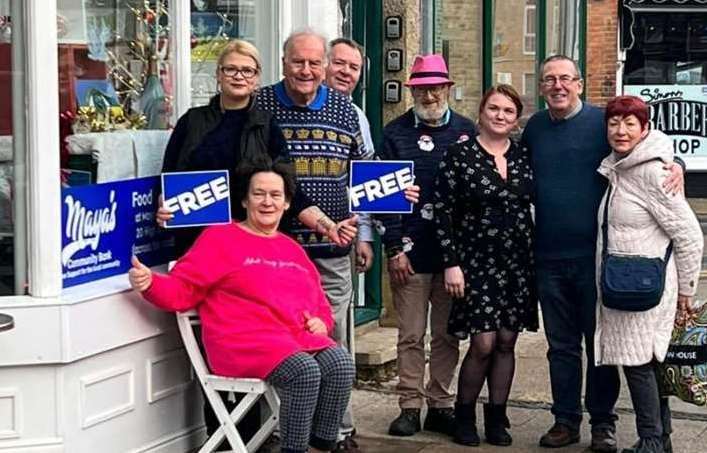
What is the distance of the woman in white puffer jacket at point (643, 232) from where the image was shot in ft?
18.2

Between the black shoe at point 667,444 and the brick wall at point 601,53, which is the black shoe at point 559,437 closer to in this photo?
the black shoe at point 667,444

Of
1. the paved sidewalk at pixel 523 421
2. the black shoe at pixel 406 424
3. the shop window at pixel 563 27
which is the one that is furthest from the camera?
the shop window at pixel 563 27

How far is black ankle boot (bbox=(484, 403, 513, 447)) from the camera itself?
6094 millimetres

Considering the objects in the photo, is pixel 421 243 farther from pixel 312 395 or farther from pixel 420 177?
pixel 312 395

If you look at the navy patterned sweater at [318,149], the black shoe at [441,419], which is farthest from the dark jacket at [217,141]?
the black shoe at [441,419]

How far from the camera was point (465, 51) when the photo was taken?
32.8 feet

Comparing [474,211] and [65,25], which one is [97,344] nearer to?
[65,25]

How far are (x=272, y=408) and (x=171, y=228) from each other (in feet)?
2.88

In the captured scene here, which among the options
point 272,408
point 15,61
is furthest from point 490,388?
point 15,61

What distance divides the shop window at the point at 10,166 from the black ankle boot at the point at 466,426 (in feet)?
7.30

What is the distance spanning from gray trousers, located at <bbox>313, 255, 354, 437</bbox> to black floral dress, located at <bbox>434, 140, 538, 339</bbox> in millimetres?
474

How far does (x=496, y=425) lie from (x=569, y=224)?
104 centimetres

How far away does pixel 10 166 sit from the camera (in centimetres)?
493

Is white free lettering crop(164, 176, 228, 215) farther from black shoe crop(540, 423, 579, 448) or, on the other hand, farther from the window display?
black shoe crop(540, 423, 579, 448)
